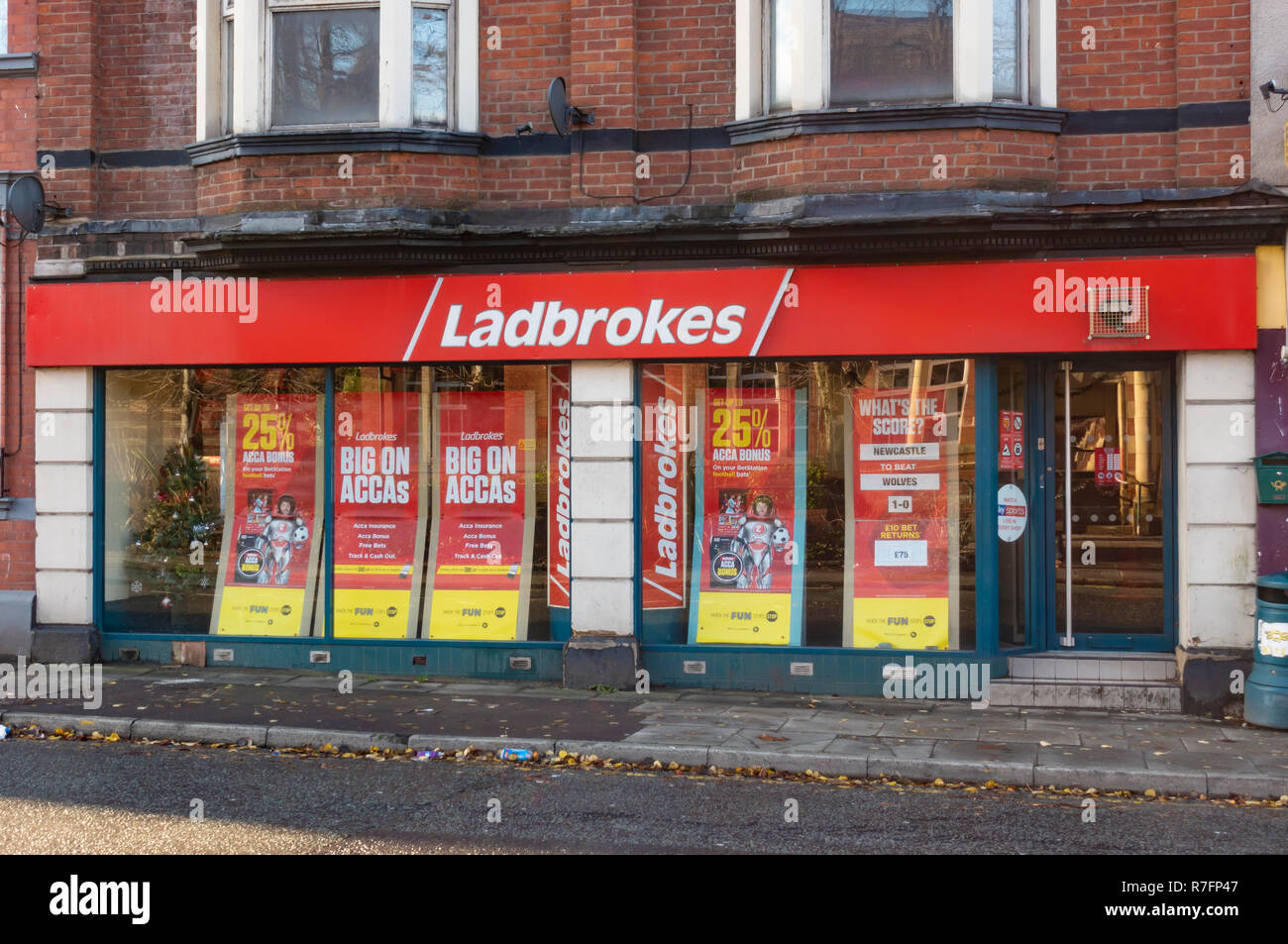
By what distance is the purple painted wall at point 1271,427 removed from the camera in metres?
10.2

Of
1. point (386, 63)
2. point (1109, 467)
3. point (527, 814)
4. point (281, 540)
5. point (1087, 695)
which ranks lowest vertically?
point (527, 814)

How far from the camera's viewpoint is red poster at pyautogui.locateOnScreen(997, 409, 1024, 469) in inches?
436

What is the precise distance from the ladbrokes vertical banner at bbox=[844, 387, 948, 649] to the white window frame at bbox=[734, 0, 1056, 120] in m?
2.70

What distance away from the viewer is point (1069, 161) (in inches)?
426

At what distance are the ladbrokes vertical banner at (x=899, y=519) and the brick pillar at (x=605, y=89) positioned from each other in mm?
3038

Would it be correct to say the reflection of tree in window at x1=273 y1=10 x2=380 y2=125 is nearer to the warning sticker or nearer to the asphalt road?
the asphalt road

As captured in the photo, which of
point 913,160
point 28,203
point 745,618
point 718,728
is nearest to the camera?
point 718,728

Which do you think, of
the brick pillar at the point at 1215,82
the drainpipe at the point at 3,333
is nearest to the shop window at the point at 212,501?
the drainpipe at the point at 3,333

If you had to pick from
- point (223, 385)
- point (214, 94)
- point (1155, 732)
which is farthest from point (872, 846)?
point (214, 94)

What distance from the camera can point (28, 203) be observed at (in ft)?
39.0

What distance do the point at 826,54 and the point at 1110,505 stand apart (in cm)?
481

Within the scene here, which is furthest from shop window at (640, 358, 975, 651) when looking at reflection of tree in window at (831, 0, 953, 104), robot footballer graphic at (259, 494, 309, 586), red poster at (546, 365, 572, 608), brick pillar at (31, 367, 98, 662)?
brick pillar at (31, 367, 98, 662)

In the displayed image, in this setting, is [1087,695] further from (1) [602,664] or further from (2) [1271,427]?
(1) [602,664]

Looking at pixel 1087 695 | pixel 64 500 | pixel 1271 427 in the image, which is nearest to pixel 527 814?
pixel 1087 695
